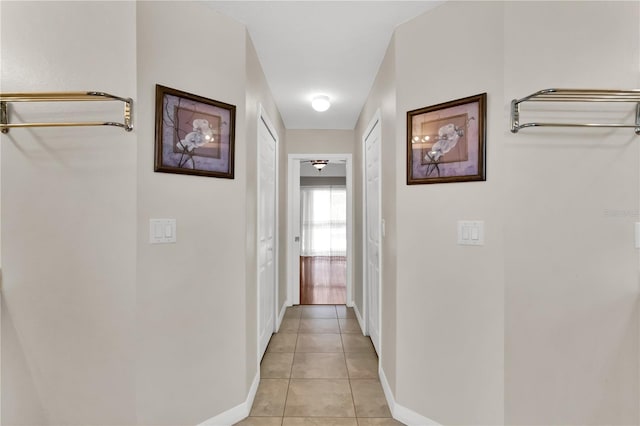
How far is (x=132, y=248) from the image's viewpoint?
1436 mm

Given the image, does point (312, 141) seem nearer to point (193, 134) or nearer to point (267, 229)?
point (267, 229)

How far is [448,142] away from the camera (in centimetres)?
165

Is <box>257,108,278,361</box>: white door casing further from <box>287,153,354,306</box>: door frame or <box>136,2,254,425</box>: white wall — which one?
<box>287,153,354,306</box>: door frame

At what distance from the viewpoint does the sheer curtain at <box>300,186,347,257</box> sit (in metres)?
8.06

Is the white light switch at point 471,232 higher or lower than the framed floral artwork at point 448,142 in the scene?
lower

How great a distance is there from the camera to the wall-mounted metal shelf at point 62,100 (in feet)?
4.21

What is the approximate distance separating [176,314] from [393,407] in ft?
4.66

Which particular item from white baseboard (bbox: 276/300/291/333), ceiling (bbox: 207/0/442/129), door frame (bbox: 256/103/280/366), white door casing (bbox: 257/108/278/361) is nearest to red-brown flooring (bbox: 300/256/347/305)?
white baseboard (bbox: 276/300/291/333)

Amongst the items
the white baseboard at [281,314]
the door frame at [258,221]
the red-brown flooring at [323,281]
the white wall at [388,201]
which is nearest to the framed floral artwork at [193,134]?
the door frame at [258,221]

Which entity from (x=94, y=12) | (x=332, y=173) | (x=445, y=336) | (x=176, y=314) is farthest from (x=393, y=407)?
(x=332, y=173)

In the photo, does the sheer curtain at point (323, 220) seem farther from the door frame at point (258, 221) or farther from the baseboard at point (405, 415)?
the baseboard at point (405, 415)

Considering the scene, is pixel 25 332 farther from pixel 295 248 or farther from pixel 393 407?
pixel 295 248

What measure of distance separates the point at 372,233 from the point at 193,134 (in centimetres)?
186

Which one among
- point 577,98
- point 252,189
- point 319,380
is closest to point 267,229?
Result: point 252,189
